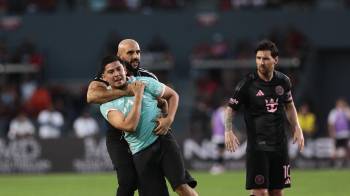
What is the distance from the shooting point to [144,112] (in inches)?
363

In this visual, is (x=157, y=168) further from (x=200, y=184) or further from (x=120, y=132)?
(x=200, y=184)

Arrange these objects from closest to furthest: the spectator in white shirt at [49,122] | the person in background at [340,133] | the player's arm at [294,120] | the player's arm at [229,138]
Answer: the player's arm at [229,138], the player's arm at [294,120], the person in background at [340,133], the spectator in white shirt at [49,122]

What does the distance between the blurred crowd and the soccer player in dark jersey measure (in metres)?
16.5

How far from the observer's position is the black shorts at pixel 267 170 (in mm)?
10695

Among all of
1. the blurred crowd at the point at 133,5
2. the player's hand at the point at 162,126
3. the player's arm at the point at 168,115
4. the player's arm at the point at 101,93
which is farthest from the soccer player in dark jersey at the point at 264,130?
the blurred crowd at the point at 133,5

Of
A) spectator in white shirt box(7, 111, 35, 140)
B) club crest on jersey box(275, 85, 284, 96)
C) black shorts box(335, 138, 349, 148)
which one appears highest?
club crest on jersey box(275, 85, 284, 96)

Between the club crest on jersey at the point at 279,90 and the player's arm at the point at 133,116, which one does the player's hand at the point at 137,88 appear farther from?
the club crest on jersey at the point at 279,90

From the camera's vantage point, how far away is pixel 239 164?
23.7 meters

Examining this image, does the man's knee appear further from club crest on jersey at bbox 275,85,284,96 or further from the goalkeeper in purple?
club crest on jersey at bbox 275,85,284,96

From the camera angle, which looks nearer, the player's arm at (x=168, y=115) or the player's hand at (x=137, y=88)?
the player's hand at (x=137, y=88)

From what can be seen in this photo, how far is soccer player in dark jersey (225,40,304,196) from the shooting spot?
422 inches

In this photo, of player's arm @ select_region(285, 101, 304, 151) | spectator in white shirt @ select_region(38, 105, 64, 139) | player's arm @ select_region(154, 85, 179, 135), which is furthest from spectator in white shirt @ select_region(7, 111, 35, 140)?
player's arm @ select_region(154, 85, 179, 135)

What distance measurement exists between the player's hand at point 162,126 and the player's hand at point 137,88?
457 mm

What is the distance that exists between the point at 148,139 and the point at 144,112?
0.93ft
